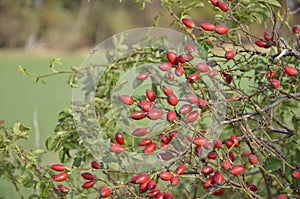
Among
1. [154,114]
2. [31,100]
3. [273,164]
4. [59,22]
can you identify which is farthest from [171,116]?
[59,22]

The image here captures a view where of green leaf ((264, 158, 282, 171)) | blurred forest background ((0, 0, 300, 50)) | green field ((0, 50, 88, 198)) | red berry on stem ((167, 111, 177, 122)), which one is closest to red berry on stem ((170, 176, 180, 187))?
red berry on stem ((167, 111, 177, 122))

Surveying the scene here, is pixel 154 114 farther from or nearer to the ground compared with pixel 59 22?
farther from the ground

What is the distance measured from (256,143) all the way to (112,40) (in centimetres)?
80

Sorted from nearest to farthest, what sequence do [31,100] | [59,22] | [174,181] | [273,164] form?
[174,181] → [273,164] → [31,100] → [59,22]

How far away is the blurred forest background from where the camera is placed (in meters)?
29.4

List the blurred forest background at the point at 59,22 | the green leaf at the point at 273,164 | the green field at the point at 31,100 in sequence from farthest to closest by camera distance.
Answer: the blurred forest background at the point at 59,22
the green field at the point at 31,100
the green leaf at the point at 273,164

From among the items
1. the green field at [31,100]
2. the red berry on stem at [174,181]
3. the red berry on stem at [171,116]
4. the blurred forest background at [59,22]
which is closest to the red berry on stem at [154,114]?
the red berry on stem at [171,116]

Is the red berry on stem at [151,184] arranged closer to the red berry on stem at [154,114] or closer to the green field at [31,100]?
the red berry on stem at [154,114]

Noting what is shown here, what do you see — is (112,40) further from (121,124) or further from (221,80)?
(221,80)

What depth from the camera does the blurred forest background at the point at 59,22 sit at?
29.4 meters

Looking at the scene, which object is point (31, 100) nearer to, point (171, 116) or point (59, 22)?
point (171, 116)

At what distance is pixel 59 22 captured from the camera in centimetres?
3152

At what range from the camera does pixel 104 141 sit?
156cm

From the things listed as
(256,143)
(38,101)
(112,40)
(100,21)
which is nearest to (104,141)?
(256,143)
